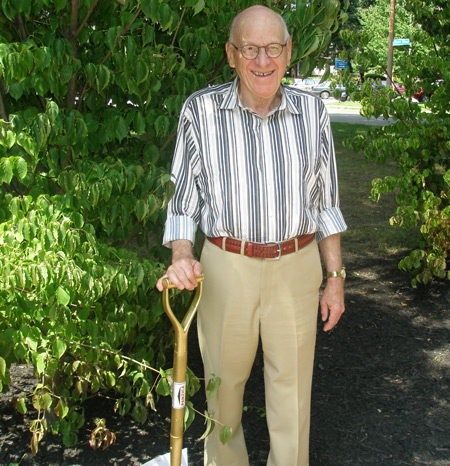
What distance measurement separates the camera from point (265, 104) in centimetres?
269

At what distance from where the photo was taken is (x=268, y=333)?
2836 millimetres

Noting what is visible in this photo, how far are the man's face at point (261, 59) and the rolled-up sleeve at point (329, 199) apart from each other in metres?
0.37

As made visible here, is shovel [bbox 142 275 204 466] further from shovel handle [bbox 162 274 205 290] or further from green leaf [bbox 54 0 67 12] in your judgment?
green leaf [bbox 54 0 67 12]

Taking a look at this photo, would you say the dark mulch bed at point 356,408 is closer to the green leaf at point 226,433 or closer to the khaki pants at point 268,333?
the khaki pants at point 268,333

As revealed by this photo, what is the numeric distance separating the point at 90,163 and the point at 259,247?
85 cm

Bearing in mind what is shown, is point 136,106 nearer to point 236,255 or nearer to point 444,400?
point 236,255

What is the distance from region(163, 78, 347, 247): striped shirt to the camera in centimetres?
266

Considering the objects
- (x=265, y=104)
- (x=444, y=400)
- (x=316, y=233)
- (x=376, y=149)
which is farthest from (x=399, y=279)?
(x=265, y=104)

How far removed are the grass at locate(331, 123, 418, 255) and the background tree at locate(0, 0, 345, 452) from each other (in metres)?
3.93

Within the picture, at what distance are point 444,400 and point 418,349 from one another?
69cm

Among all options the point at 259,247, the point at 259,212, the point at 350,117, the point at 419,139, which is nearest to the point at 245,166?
the point at 259,212

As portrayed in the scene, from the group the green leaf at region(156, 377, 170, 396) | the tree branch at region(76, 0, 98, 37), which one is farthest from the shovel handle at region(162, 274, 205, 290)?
the tree branch at region(76, 0, 98, 37)

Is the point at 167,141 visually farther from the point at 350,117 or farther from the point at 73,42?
the point at 350,117

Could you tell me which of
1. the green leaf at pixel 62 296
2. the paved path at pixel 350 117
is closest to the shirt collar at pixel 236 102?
the green leaf at pixel 62 296
